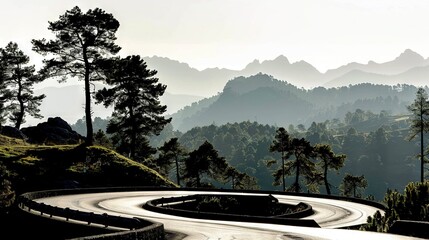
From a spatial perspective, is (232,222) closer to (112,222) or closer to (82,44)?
(112,222)

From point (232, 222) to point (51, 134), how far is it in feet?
146

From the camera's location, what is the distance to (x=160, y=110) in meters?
71.7

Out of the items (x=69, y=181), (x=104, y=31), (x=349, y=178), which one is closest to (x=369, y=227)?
(x=69, y=181)

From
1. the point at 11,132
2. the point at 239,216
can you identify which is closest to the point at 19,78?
the point at 11,132

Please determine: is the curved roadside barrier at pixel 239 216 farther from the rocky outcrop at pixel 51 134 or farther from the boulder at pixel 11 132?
the boulder at pixel 11 132

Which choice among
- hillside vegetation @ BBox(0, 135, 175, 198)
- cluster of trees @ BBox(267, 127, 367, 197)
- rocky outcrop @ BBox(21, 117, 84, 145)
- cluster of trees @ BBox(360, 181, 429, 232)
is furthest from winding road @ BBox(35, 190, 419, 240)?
cluster of trees @ BBox(267, 127, 367, 197)

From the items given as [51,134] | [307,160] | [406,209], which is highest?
[51,134]

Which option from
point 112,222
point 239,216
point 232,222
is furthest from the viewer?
point 239,216

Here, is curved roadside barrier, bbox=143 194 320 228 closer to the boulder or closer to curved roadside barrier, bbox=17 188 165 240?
curved roadside barrier, bbox=17 188 165 240

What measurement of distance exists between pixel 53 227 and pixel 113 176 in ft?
90.8

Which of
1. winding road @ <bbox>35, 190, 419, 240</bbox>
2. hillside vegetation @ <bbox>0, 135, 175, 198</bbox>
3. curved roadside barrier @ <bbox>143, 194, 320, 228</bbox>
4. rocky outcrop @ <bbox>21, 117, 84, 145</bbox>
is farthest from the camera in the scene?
rocky outcrop @ <bbox>21, 117, 84, 145</bbox>

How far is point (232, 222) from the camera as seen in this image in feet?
83.8

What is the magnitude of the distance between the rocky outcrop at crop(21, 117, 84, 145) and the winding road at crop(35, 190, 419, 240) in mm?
21418

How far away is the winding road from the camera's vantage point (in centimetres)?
1997
